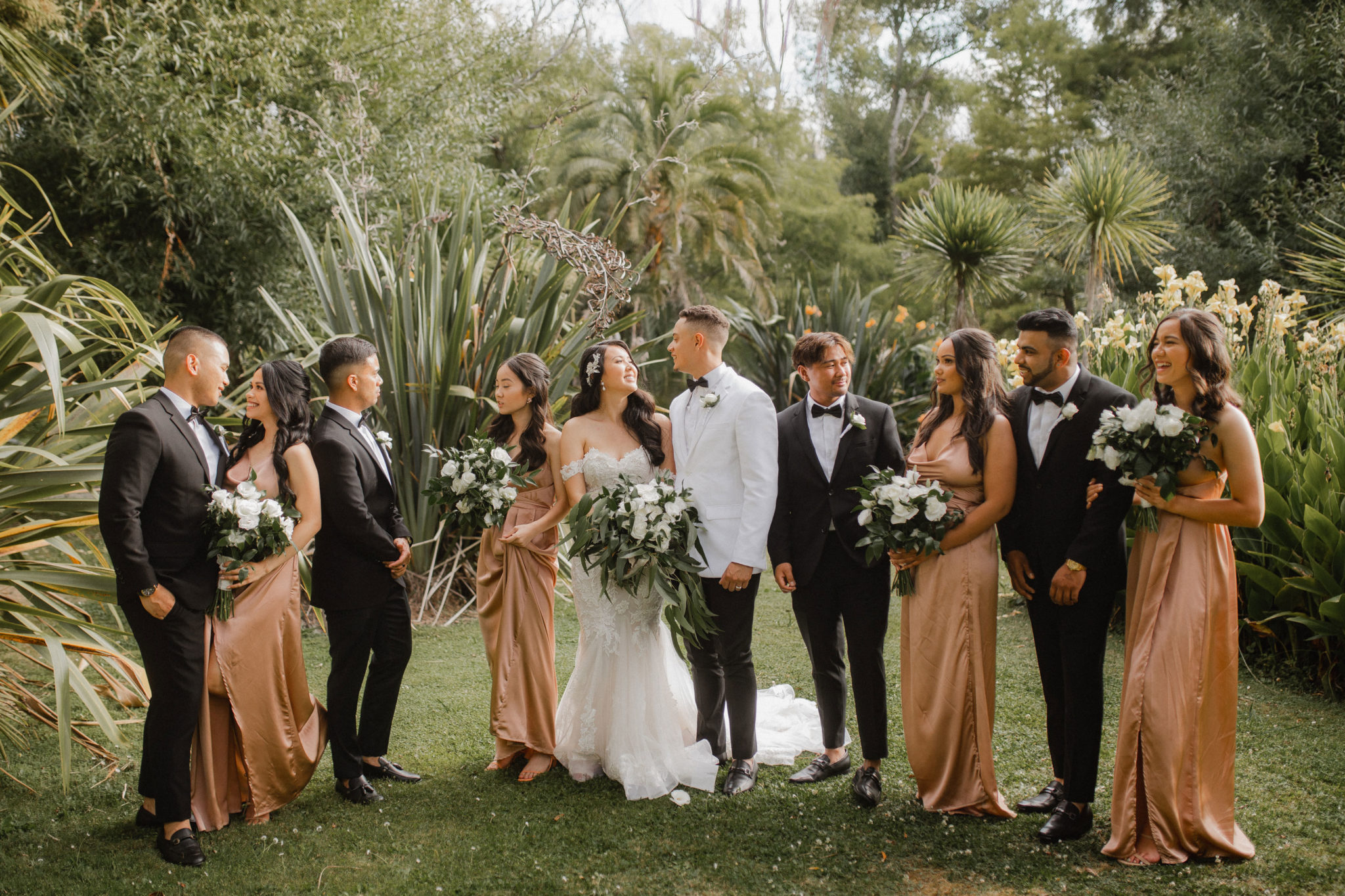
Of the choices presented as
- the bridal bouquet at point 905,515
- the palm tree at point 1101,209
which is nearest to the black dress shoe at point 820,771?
the bridal bouquet at point 905,515

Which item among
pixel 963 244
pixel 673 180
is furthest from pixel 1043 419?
pixel 673 180

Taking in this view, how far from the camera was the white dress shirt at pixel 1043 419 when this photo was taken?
142 inches

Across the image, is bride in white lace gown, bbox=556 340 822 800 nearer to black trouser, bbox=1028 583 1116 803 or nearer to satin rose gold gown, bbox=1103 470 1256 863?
black trouser, bbox=1028 583 1116 803

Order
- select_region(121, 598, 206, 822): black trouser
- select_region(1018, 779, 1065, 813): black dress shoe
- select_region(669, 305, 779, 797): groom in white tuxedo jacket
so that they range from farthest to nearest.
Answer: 1. select_region(669, 305, 779, 797): groom in white tuxedo jacket
2. select_region(1018, 779, 1065, 813): black dress shoe
3. select_region(121, 598, 206, 822): black trouser

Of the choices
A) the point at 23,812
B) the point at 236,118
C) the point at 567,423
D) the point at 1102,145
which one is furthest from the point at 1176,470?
the point at 1102,145

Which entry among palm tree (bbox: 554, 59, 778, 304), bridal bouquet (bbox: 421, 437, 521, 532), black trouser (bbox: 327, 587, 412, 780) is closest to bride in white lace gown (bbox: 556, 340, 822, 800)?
bridal bouquet (bbox: 421, 437, 521, 532)

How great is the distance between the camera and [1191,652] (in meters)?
3.23

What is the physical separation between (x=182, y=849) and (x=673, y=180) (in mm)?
23361

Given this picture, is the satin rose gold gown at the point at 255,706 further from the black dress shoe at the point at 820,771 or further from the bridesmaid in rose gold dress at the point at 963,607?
the bridesmaid in rose gold dress at the point at 963,607

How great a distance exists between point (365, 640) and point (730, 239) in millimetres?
23895

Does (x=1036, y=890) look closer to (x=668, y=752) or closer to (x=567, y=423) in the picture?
(x=668, y=752)

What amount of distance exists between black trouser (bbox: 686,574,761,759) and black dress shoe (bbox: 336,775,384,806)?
1447mm

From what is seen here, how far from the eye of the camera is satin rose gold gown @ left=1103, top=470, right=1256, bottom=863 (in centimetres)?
321

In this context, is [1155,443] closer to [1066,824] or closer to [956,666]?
[956,666]
